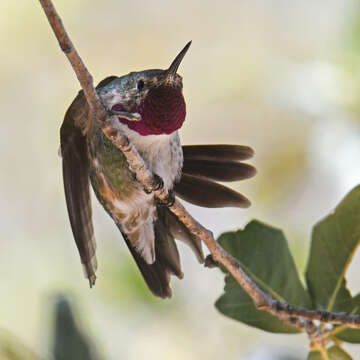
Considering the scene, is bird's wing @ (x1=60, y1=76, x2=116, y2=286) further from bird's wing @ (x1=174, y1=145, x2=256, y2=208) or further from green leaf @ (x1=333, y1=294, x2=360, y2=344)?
green leaf @ (x1=333, y1=294, x2=360, y2=344)

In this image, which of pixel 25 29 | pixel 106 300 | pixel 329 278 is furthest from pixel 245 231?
pixel 25 29

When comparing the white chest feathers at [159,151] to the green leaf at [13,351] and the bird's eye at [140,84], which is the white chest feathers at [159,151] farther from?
the green leaf at [13,351]

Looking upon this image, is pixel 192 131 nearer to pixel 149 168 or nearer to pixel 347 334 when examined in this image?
pixel 149 168

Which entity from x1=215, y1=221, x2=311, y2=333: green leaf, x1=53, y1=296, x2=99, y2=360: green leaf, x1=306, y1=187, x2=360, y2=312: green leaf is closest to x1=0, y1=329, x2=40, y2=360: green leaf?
x1=53, y1=296, x2=99, y2=360: green leaf

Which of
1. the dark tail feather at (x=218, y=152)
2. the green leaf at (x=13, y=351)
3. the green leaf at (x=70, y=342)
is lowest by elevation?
the green leaf at (x=13, y=351)

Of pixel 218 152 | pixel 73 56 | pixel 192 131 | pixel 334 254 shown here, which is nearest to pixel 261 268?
pixel 334 254

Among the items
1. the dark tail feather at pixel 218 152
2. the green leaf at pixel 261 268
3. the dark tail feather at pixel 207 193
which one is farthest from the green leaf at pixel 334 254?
the dark tail feather at pixel 218 152

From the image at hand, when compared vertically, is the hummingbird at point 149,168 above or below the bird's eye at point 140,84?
below


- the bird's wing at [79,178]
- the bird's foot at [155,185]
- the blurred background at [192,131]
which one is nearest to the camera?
the bird's foot at [155,185]
